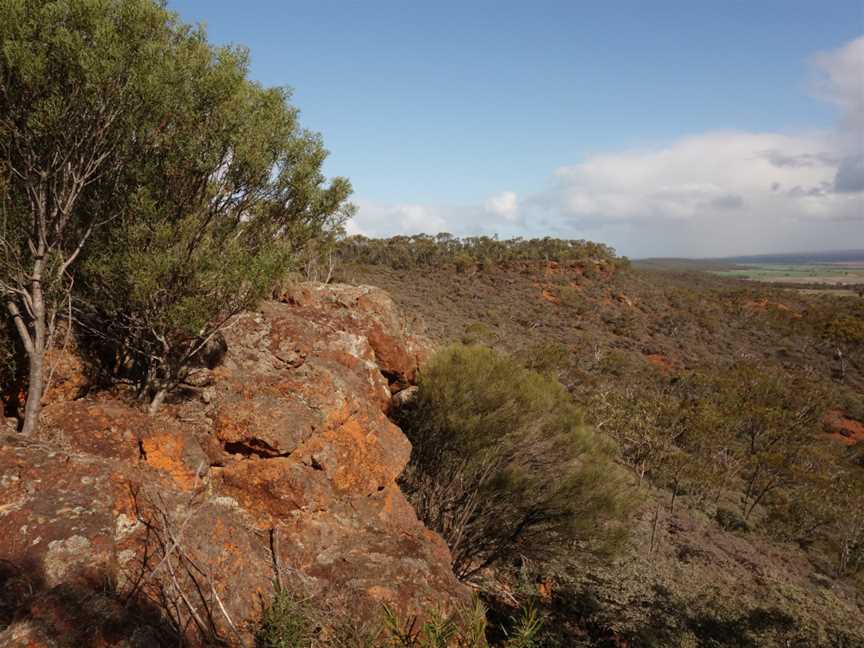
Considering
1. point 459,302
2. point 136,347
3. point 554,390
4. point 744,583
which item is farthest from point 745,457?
point 136,347

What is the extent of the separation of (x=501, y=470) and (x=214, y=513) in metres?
8.47

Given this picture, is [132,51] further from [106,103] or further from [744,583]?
[744,583]

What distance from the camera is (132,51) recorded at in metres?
7.19

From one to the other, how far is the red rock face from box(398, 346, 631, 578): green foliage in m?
3.26

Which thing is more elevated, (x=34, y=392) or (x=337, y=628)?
(x=34, y=392)

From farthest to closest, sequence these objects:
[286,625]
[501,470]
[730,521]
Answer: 1. [730,521]
2. [501,470]
3. [286,625]

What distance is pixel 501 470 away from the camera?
524 inches

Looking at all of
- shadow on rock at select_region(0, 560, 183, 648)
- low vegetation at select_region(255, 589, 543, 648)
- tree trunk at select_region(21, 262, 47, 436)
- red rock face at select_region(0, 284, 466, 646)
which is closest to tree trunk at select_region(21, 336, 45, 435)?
tree trunk at select_region(21, 262, 47, 436)

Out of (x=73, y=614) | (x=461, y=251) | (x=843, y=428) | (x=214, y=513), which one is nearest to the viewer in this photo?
(x=73, y=614)

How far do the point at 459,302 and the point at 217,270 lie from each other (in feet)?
151

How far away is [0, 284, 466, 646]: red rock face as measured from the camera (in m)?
4.92

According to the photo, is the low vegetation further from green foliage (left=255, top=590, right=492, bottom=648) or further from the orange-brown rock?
the orange-brown rock

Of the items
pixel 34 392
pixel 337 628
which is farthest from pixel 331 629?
pixel 34 392

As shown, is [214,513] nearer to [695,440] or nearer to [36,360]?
[36,360]
